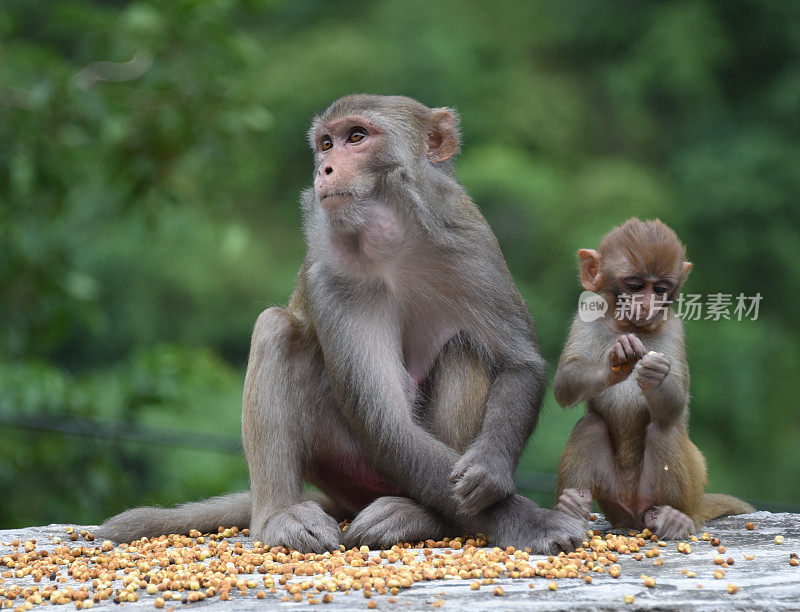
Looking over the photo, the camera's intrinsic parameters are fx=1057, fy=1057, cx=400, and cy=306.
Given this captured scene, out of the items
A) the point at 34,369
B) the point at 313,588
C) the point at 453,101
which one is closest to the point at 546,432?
the point at 453,101

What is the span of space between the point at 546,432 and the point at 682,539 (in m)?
5.91

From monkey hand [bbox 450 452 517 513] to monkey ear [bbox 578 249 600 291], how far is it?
96 cm

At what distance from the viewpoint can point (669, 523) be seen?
14.4 ft

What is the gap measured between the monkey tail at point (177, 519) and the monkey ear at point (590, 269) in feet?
6.17

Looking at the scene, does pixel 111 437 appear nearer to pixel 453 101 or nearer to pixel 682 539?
pixel 682 539

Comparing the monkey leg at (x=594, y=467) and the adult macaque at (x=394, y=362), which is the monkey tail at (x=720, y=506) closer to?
the monkey leg at (x=594, y=467)

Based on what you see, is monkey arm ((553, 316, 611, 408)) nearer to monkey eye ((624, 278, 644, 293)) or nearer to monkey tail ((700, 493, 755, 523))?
monkey eye ((624, 278, 644, 293))

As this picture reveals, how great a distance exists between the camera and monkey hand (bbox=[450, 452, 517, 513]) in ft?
13.4

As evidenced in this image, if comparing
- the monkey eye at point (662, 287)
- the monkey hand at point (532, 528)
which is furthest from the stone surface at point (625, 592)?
the monkey eye at point (662, 287)

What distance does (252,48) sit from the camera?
7.25 metres

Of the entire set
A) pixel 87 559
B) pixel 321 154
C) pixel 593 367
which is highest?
pixel 321 154

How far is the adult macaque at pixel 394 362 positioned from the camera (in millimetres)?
4227

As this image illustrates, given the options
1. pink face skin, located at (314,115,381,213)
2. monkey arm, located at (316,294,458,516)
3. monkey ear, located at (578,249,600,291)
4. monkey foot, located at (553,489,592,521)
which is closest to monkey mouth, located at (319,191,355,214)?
pink face skin, located at (314,115,381,213)

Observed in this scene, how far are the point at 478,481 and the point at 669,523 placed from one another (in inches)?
35.4
